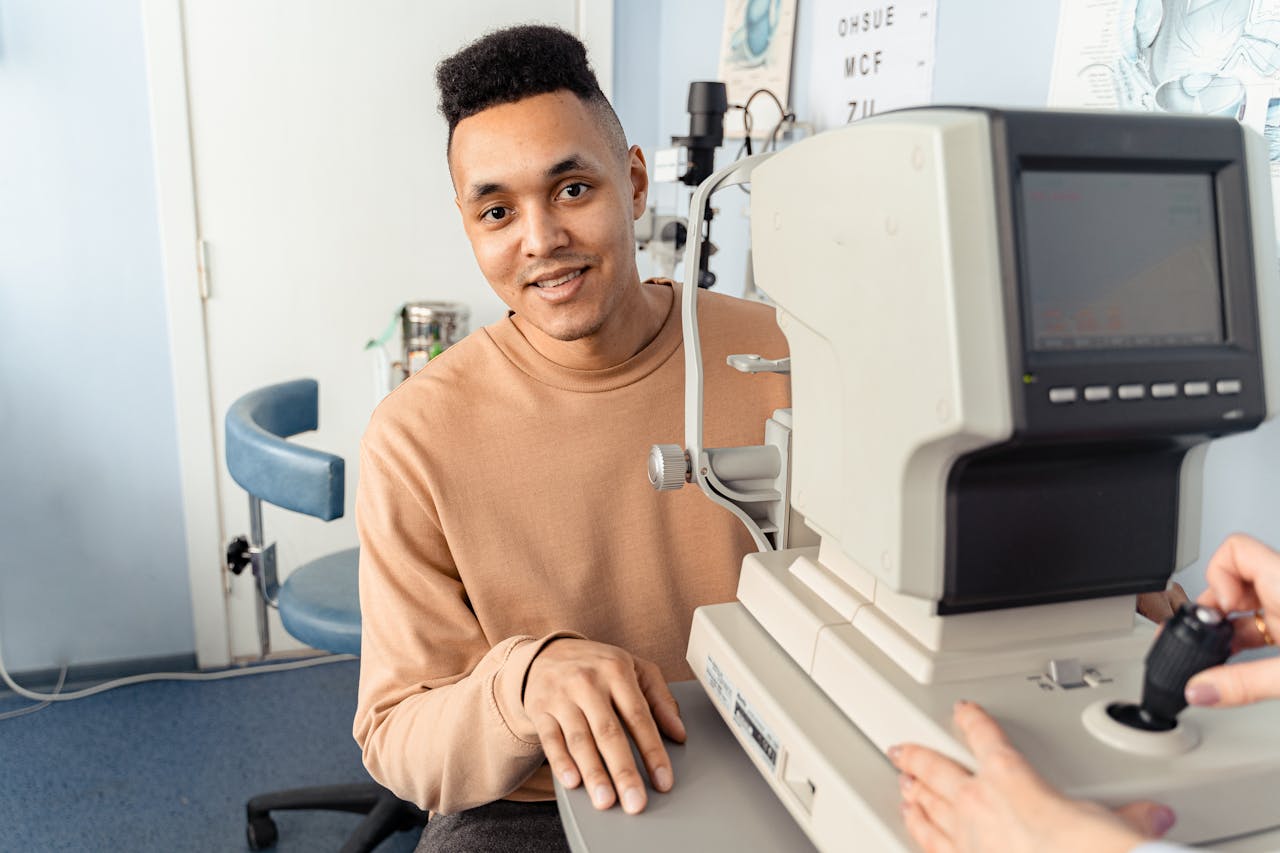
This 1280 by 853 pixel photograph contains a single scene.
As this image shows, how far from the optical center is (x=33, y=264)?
87.7 inches

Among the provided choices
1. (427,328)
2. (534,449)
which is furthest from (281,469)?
(427,328)

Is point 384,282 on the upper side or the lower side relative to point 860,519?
upper

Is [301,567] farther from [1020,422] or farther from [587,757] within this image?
[1020,422]

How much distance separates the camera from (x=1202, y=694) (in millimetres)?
527

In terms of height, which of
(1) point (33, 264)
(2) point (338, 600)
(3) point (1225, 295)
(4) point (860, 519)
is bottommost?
(2) point (338, 600)

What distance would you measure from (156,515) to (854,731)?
2333mm

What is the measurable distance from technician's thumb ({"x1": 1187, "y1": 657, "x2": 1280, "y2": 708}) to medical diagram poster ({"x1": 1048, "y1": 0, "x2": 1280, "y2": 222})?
512 millimetres

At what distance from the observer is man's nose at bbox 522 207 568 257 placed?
1015 mm

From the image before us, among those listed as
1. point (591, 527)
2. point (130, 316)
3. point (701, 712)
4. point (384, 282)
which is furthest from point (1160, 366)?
point (130, 316)

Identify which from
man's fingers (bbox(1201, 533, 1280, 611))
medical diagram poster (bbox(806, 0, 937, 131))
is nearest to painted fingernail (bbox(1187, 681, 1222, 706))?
man's fingers (bbox(1201, 533, 1280, 611))

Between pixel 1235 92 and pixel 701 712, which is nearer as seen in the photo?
pixel 701 712

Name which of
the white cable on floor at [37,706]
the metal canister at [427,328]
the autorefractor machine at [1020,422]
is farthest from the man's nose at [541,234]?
the white cable on floor at [37,706]

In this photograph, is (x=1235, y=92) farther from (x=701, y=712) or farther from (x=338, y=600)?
(x=338, y=600)

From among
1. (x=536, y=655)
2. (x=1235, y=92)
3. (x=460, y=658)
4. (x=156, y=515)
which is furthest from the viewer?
(x=156, y=515)
